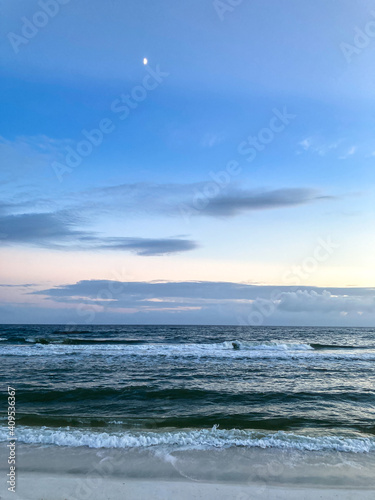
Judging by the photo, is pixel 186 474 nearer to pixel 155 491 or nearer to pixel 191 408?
pixel 155 491

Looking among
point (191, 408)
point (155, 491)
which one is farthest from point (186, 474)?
point (191, 408)

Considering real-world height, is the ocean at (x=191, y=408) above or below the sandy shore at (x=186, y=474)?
below

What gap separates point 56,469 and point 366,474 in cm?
716

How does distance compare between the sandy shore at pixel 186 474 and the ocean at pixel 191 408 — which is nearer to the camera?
the sandy shore at pixel 186 474

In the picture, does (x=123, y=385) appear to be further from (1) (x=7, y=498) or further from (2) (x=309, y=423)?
(1) (x=7, y=498)

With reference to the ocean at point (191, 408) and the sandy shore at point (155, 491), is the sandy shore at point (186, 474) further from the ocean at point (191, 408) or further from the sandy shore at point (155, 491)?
the ocean at point (191, 408)

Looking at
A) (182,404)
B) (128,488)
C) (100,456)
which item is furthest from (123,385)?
(128,488)

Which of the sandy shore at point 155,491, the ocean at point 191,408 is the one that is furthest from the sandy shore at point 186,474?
the ocean at point 191,408

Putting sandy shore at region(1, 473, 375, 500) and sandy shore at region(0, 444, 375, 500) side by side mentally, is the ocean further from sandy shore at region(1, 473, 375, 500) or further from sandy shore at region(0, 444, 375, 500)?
sandy shore at region(1, 473, 375, 500)

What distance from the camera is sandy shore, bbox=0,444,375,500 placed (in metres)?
6.29

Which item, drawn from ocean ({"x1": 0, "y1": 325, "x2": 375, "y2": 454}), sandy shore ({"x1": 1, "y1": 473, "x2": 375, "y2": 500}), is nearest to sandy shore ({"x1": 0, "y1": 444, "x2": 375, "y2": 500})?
sandy shore ({"x1": 1, "y1": 473, "x2": 375, "y2": 500})

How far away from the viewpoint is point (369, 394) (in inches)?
603

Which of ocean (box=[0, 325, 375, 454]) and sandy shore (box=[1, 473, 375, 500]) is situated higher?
sandy shore (box=[1, 473, 375, 500])

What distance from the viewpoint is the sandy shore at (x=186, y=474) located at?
6.29 m
